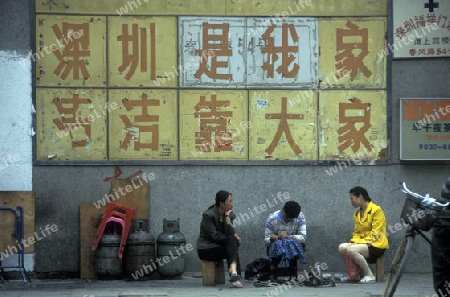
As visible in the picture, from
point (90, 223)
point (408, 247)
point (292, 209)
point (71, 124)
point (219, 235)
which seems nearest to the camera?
point (408, 247)

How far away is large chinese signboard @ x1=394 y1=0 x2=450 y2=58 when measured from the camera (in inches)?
523

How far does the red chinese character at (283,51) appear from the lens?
13305 mm

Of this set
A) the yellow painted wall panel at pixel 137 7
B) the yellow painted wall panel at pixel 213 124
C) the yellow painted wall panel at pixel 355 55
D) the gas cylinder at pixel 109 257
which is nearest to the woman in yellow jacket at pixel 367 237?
the yellow painted wall panel at pixel 355 55

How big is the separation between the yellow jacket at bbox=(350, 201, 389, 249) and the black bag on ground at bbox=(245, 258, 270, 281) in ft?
4.54

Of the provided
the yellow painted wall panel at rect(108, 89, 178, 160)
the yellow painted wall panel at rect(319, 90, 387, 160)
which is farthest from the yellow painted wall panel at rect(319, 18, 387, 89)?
the yellow painted wall panel at rect(108, 89, 178, 160)

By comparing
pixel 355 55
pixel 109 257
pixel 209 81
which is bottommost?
pixel 109 257

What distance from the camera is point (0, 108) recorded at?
12977mm

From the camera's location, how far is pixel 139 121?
13109 mm

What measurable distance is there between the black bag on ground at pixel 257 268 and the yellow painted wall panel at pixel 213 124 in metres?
1.73

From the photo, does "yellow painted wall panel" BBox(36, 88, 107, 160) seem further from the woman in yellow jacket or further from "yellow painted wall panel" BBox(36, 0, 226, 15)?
the woman in yellow jacket

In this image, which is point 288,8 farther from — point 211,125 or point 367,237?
point 367,237

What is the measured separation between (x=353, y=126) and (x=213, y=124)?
2189 millimetres

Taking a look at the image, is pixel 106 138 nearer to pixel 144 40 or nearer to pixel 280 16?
pixel 144 40

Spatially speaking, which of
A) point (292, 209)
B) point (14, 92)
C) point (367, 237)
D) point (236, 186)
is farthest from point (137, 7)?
point (367, 237)
